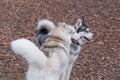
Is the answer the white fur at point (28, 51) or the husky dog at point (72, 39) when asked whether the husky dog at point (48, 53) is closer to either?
the white fur at point (28, 51)

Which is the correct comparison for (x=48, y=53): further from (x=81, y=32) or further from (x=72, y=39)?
(x=81, y=32)

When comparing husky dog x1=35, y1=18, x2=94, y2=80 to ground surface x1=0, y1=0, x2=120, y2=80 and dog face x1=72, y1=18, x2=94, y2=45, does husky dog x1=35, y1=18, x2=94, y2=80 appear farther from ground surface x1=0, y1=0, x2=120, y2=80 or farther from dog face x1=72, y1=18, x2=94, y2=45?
ground surface x1=0, y1=0, x2=120, y2=80

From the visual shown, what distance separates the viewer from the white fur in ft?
14.1

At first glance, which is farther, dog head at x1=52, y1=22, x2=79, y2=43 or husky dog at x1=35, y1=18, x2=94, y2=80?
husky dog at x1=35, y1=18, x2=94, y2=80

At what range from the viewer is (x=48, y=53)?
4926 mm

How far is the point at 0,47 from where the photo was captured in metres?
8.35

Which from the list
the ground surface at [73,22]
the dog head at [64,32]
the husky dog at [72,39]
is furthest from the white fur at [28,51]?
the ground surface at [73,22]

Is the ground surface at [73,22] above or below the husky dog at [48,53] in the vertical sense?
below

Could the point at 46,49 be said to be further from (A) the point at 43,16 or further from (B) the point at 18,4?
(B) the point at 18,4

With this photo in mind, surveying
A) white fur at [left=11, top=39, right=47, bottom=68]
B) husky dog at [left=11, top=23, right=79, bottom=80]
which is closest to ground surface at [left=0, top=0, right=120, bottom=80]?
husky dog at [left=11, top=23, right=79, bottom=80]

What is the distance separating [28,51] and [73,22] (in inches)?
264

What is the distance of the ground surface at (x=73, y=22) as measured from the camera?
23.1 ft

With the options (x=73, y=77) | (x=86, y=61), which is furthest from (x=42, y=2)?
(x=73, y=77)

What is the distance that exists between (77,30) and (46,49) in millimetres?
1133
